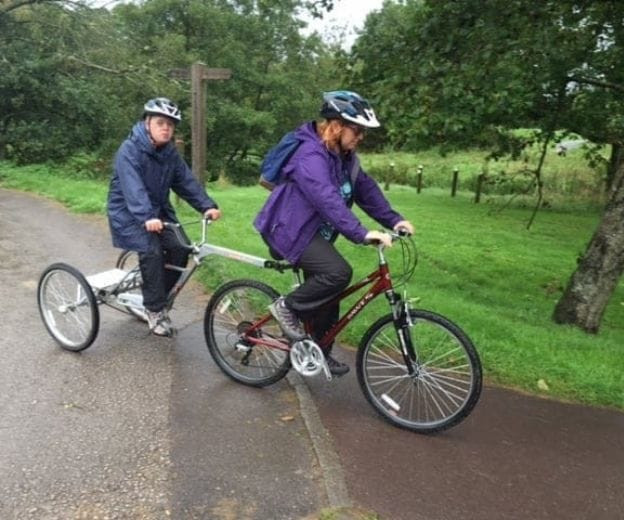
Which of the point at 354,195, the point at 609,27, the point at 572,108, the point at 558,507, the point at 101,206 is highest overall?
the point at 609,27

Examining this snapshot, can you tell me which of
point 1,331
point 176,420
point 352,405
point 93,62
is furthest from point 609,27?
point 93,62

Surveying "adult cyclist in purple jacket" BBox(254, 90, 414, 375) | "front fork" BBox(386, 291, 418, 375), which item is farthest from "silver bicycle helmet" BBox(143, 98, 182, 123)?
"front fork" BBox(386, 291, 418, 375)

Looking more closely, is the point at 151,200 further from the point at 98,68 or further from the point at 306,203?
the point at 98,68

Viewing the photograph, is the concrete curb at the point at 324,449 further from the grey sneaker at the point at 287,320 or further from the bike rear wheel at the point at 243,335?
the grey sneaker at the point at 287,320

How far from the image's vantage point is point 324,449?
3639 millimetres

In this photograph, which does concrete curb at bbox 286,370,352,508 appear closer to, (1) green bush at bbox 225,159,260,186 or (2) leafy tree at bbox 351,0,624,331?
(2) leafy tree at bbox 351,0,624,331

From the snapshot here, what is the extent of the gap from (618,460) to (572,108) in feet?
25.9

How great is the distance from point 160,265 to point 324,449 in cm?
190

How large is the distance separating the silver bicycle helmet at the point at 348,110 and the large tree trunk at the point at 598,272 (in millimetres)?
3194

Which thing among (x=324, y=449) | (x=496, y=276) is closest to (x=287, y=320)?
(x=324, y=449)

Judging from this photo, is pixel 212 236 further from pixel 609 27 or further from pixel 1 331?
pixel 609 27

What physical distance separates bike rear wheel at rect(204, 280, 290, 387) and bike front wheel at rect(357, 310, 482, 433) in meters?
0.63

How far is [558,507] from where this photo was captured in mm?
3270

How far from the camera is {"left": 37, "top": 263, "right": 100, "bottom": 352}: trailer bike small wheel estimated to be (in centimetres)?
488
